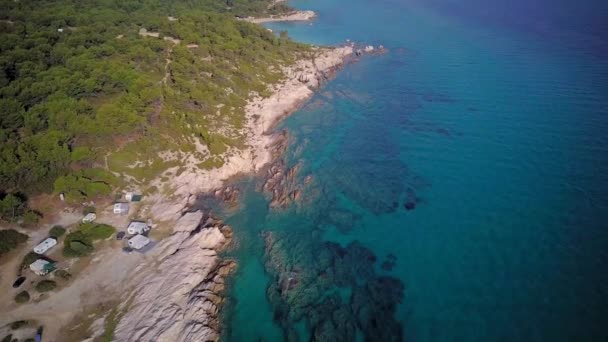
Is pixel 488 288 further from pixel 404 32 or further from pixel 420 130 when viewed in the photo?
pixel 404 32

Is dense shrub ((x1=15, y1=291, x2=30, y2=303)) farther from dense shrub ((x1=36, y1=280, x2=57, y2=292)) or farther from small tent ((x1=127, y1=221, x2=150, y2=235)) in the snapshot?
small tent ((x1=127, y1=221, x2=150, y2=235))

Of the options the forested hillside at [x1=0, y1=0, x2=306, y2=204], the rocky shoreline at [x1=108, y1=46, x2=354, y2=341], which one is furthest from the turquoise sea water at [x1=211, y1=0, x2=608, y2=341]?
the forested hillside at [x1=0, y1=0, x2=306, y2=204]

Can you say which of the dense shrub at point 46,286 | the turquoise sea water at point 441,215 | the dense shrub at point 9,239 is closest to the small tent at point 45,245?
the dense shrub at point 9,239

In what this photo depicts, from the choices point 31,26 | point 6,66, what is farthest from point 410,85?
point 31,26

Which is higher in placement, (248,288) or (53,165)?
(53,165)

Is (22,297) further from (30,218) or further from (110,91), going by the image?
(110,91)

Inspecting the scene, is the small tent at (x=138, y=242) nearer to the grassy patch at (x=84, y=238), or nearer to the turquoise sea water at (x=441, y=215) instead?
the grassy patch at (x=84, y=238)

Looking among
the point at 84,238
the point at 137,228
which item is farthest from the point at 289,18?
the point at 84,238
